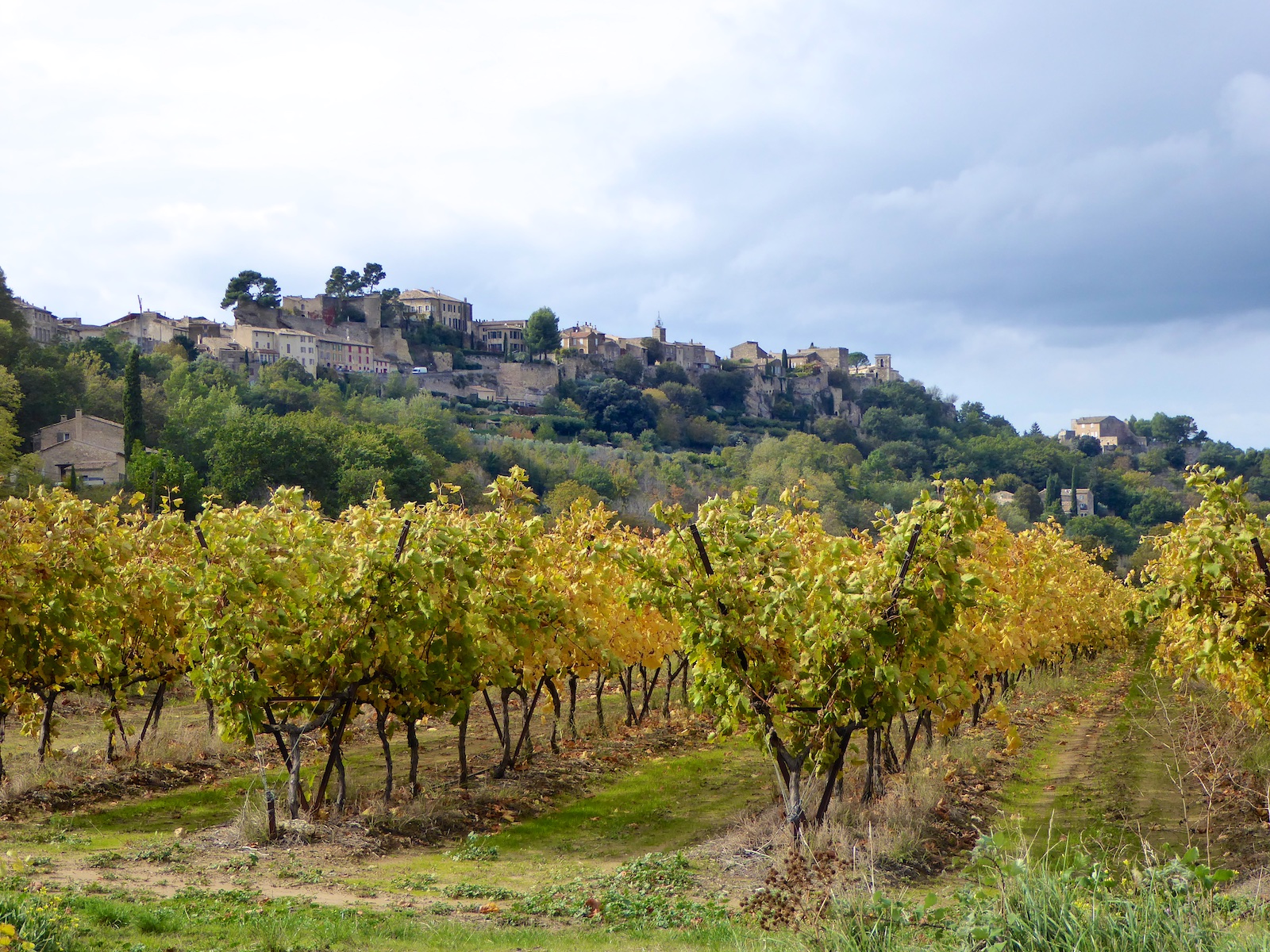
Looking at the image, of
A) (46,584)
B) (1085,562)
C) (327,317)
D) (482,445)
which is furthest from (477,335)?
(46,584)

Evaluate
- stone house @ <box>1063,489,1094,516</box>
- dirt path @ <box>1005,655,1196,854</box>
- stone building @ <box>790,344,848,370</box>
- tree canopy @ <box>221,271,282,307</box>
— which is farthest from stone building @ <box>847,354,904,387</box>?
dirt path @ <box>1005,655,1196,854</box>

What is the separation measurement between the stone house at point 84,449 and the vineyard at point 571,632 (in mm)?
41836

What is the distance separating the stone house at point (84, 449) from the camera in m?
52.1

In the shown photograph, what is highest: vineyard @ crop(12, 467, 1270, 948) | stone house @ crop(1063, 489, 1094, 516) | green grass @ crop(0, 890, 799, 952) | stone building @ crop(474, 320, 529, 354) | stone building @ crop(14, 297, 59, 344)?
stone building @ crop(474, 320, 529, 354)

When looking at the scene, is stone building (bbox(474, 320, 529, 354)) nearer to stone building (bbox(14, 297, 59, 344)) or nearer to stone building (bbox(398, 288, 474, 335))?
stone building (bbox(398, 288, 474, 335))

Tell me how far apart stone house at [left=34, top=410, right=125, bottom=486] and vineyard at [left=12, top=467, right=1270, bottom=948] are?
41.8m

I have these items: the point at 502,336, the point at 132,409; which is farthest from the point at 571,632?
the point at 502,336

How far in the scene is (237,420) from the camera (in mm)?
55344

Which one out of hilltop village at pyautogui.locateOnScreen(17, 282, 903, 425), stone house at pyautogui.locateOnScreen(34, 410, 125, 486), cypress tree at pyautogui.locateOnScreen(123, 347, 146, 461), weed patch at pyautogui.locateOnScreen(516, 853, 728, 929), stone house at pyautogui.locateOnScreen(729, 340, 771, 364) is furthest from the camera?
stone house at pyautogui.locateOnScreen(729, 340, 771, 364)

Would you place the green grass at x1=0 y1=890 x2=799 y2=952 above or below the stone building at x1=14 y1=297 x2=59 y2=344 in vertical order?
below

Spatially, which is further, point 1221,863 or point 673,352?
point 673,352

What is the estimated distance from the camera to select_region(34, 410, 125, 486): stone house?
52062mm

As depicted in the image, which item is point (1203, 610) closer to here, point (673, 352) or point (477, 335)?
point (477, 335)

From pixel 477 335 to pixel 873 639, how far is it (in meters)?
128
